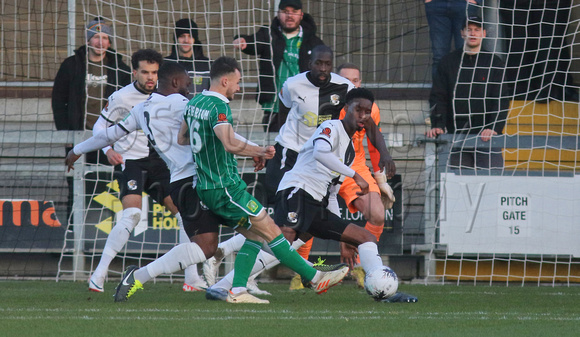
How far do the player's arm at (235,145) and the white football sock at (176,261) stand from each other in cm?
83

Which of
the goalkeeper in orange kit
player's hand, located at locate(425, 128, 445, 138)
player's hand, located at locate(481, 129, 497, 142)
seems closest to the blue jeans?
player's hand, located at locate(425, 128, 445, 138)

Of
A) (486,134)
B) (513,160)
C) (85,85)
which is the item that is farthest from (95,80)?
(513,160)

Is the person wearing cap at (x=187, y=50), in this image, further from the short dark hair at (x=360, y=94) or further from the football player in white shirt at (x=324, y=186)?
the short dark hair at (x=360, y=94)

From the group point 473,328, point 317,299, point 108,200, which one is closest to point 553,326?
point 473,328

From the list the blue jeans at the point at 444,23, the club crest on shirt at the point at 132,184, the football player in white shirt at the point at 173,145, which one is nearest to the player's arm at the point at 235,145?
the football player in white shirt at the point at 173,145

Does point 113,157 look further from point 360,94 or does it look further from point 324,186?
point 360,94

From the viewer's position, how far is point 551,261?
9.50m

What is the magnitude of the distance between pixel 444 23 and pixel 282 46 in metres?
1.98

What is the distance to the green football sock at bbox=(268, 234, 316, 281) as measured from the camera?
638cm

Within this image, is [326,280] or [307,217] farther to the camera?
[307,217]

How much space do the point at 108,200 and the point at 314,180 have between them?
3476 mm

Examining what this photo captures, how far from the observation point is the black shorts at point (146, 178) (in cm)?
796

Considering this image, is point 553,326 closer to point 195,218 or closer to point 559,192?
point 195,218

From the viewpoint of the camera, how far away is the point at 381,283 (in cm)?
645
